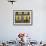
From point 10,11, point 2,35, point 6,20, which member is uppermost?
point 10,11

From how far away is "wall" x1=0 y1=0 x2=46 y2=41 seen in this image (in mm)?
5070

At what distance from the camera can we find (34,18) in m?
5.08

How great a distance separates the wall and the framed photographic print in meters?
0.12

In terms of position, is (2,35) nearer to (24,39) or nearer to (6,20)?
(6,20)

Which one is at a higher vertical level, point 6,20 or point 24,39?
point 6,20

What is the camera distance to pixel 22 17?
5.11m

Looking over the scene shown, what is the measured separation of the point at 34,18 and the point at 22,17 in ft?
1.54

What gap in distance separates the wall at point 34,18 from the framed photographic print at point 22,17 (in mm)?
117

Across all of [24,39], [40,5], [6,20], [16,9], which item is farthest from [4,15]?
[24,39]

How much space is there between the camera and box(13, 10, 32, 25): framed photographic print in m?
5.07

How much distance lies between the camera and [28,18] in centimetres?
509

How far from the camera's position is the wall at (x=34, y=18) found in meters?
5.07

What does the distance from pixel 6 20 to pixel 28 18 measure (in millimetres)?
861

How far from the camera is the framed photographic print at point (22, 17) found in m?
5.07
